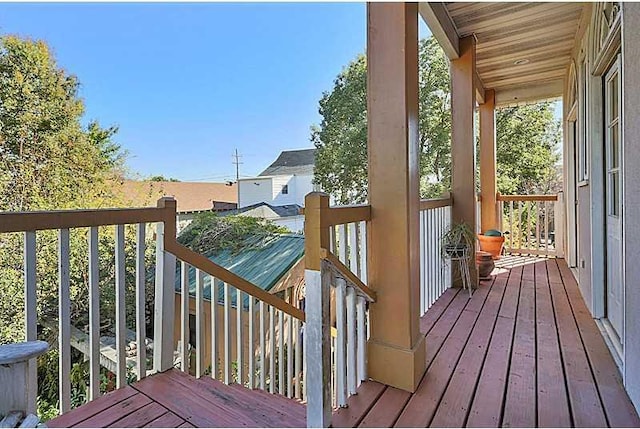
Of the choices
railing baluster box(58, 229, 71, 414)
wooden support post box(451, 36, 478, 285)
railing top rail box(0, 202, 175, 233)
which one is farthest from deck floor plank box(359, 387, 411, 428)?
wooden support post box(451, 36, 478, 285)

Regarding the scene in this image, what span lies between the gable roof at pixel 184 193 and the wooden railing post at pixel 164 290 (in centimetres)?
781

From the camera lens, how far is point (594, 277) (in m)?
2.63

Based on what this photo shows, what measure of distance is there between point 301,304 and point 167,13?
35.3 ft

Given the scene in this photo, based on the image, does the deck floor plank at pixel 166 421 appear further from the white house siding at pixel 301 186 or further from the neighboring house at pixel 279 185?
the neighboring house at pixel 279 185

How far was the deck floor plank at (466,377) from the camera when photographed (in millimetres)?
1490

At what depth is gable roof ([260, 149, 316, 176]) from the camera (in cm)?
1221

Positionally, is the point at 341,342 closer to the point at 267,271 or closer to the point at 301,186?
the point at 267,271

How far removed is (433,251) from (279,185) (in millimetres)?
11401

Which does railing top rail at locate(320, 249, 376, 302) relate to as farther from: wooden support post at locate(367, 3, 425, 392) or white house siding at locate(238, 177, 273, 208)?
white house siding at locate(238, 177, 273, 208)

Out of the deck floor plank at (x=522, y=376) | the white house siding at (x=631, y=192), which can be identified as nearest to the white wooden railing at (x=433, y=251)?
the deck floor plank at (x=522, y=376)

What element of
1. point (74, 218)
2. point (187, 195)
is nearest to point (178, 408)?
point (74, 218)

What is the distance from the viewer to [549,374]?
185cm

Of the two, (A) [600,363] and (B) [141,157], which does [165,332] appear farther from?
(B) [141,157]

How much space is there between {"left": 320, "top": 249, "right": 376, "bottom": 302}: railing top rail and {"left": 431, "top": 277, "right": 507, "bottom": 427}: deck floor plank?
22.4 inches
